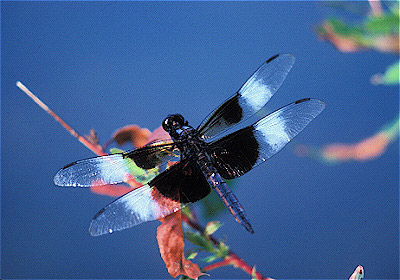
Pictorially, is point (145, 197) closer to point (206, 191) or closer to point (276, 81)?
point (206, 191)

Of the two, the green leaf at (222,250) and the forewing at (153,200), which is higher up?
the forewing at (153,200)

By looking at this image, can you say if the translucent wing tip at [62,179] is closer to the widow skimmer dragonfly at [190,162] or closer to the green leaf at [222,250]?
the widow skimmer dragonfly at [190,162]

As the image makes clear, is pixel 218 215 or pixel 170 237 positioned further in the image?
pixel 218 215

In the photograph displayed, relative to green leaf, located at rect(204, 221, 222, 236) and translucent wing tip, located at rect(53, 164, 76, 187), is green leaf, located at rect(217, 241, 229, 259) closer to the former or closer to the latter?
green leaf, located at rect(204, 221, 222, 236)

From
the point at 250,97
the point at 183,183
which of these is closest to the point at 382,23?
the point at 250,97

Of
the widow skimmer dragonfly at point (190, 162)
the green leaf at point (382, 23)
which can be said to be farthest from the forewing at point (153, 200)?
the green leaf at point (382, 23)

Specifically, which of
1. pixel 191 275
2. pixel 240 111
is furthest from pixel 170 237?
pixel 240 111
